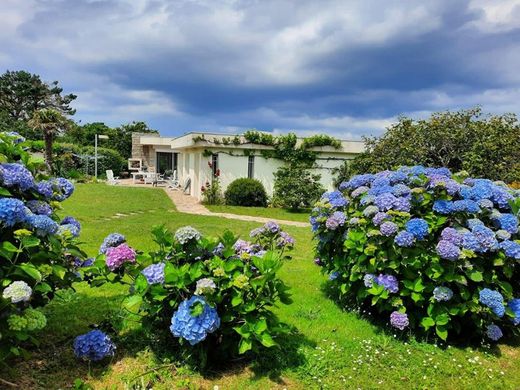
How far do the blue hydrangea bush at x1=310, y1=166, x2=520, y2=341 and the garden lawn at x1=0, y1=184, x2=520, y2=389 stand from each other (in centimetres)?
27

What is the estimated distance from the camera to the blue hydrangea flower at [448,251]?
10.0ft

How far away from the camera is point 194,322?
241cm

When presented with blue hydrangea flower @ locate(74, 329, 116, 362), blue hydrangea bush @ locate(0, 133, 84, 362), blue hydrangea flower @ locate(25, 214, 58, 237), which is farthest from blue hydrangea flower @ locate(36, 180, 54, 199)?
blue hydrangea flower @ locate(74, 329, 116, 362)

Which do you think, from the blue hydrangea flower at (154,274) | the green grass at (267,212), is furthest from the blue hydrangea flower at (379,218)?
the green grass at (267,212)

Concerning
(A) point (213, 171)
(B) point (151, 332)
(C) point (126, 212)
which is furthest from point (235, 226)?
(B) point (151, 332)

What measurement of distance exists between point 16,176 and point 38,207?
0.25 meters

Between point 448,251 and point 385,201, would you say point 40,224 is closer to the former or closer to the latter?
point 385,201

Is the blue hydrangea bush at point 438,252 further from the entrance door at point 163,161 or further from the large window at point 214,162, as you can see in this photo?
the entrance door at point 163,161

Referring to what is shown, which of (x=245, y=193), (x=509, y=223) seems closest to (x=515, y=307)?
(x=509, y=223)

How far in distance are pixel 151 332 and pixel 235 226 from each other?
7470mm

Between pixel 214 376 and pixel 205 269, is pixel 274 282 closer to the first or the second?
pixel 205 269

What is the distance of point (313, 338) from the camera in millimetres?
3500

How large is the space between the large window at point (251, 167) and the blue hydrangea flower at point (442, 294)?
13.8m

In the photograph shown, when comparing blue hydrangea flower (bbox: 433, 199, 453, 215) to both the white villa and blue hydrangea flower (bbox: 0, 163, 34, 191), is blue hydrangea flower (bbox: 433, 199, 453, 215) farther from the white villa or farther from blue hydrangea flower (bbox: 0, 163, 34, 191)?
the white villa
